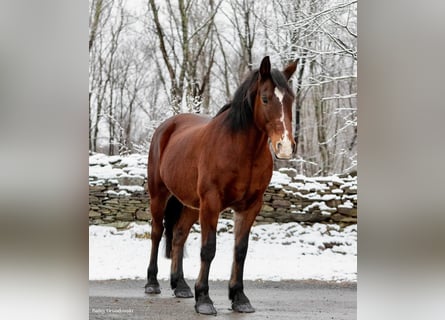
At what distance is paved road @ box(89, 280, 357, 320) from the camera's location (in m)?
4.13

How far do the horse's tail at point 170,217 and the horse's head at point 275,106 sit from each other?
0.93 meters

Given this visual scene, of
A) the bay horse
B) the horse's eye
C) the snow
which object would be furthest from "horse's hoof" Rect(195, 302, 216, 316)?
the horse's eye

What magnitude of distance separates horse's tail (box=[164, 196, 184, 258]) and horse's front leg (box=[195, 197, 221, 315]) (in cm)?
45

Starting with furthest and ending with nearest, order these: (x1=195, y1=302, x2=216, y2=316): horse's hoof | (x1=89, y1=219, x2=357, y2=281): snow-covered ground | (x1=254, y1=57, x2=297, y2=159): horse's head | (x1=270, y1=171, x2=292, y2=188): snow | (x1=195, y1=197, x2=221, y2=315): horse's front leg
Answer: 1. (x1=270, y1=171, x2=292, y2=188): snow
2. (x1=89, y1=219, x2=357, y2=281): snow-covered ground
3. (x1=195, y1=302, x2=216, y2=316): horse's hoof
4. (x1=195, y1=197, x2=221, y2=315): horse's front leg
5. (x1=254, y1=57, x2=297, y2=159): horse's head

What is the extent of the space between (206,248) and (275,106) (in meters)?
0.95

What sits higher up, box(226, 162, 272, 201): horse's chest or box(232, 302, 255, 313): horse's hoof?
box(226, 162, 272, 201): horse's chest

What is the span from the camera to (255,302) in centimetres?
418

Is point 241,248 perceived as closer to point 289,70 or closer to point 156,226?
point 156,226

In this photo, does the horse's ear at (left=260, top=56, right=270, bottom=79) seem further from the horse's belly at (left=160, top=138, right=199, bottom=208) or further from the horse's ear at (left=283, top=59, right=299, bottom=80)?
the horse's belly at (left=160, top=138, right=199, bottom=208)

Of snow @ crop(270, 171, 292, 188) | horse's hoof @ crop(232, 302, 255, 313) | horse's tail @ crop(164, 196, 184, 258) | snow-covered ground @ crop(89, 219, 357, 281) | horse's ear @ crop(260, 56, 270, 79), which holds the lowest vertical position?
horse's hoof @ crop(232, 302, 255, 313)

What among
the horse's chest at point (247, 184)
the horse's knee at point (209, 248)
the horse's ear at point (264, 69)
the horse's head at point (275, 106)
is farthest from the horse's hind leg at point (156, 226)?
the horse's ear at point (264, 69)

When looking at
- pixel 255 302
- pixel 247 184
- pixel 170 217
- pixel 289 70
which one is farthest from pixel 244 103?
pixel 255 302

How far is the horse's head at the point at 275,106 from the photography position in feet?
12.1

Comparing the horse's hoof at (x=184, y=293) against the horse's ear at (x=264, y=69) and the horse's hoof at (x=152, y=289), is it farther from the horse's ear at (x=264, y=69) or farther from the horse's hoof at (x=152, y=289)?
the horse's ear at (x=264, y=69)
